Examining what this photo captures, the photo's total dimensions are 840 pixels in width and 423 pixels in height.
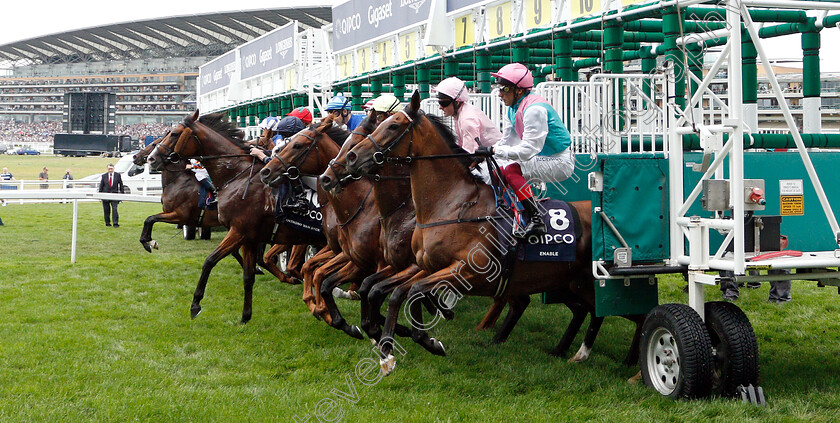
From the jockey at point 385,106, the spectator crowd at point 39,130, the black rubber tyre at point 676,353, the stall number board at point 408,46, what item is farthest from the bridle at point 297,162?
the spectator crowd at point 39,130

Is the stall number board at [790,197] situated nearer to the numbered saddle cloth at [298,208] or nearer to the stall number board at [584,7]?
the stall number board at [584,7]

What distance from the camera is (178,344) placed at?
6168 millimetres

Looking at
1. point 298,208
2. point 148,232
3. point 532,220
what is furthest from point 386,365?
point 148,232

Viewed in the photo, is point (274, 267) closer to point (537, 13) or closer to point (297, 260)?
point (297, 260)

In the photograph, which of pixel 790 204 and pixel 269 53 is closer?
pixel 790 204

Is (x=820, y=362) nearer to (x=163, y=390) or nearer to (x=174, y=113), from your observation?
(x=163, y=390)

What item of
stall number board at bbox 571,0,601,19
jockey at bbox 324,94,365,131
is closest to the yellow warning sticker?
stall number board at bbox 571,0,601,19

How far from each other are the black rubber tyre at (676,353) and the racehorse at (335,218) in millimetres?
2170

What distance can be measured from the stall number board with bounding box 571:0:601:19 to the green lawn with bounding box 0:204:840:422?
2764 mm

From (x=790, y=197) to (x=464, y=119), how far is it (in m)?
2.12

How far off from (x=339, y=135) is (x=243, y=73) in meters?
15.8

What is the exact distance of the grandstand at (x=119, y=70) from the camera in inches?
2790

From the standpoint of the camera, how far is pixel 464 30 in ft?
30.8

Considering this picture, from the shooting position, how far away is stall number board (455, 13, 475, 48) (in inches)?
365
